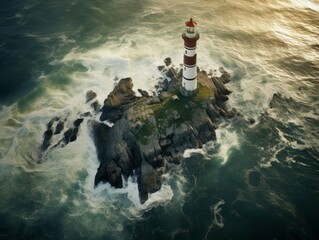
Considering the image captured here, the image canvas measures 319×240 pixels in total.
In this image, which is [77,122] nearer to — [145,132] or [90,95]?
[90,95]

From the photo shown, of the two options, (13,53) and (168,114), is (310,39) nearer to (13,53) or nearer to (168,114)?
(168,114)

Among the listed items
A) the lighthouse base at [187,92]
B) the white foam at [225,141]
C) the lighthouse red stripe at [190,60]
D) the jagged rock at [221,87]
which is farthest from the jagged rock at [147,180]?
the jagged rock at [221,87]

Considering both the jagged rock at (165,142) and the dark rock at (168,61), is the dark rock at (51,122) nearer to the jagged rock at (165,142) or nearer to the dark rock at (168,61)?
the jagged rock at (165,142)

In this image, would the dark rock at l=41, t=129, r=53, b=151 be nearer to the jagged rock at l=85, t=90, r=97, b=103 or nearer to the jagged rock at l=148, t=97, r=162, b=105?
the jagged rock at l=85, t=90, r=97, b=103

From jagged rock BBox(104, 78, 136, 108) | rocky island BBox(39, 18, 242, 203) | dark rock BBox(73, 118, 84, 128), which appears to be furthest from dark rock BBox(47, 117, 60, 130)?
jagged rock BBox(104, 78, 136, 108)

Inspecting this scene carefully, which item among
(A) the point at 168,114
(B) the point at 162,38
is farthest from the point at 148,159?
(B) the point at 162,38

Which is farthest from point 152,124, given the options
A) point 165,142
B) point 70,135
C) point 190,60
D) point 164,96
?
point 70,135
